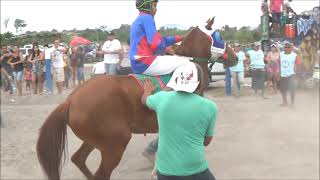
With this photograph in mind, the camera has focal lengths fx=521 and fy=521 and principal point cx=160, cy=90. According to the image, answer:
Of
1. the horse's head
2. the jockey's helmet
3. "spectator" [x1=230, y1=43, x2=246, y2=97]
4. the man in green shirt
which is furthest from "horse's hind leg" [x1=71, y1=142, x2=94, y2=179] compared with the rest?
"spectator" [x1=230, y1=43, x2=246, y2=97]

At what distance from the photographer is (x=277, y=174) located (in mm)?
7090

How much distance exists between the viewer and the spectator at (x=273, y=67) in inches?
653

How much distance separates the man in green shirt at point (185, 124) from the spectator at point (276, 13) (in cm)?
1513

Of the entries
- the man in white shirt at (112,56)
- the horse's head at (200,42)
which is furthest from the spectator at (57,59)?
the horse's head at (200,42)

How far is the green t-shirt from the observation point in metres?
3.74

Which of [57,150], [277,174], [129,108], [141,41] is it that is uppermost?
[141,41]

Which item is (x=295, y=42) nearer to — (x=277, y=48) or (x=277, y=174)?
(x=277, y=48)

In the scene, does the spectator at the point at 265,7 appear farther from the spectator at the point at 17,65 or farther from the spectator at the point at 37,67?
the spectator at the point at 17,65

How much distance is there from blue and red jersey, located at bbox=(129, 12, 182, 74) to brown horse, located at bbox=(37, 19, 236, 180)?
11.3 inches

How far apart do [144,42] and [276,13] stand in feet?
42.7

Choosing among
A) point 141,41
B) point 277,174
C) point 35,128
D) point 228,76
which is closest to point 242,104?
point 228,76

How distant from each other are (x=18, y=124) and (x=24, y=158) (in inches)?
110

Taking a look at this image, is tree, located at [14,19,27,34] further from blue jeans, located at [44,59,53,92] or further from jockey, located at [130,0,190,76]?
jockey, located at [130,0,190,76]

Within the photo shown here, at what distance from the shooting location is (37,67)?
16250mm
